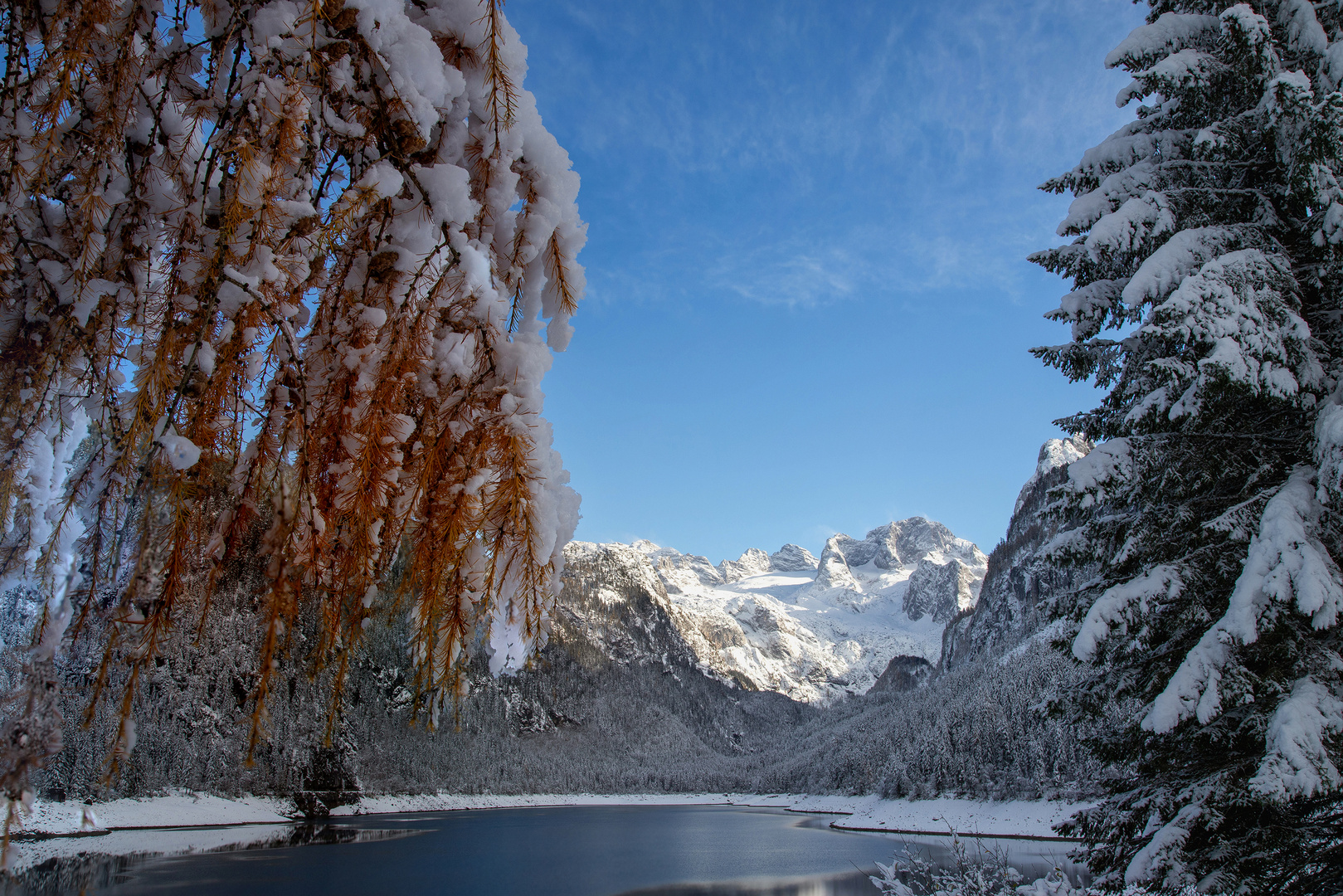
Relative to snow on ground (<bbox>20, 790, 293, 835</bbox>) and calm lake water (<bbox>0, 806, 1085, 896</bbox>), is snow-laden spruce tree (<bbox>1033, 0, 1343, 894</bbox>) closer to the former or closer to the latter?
calm lake water (<bbox>0, 806, 1085, 896</bbox>)

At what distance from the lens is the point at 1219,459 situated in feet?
21.0

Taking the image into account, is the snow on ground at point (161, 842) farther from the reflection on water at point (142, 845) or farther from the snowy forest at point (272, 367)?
the snowy forest at point (272, 367)

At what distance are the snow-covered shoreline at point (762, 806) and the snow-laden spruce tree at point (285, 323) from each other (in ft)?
74.7

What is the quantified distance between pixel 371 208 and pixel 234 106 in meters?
0.32

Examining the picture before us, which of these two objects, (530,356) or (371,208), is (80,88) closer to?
(371,208)

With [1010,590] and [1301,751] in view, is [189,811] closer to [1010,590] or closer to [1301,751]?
[1301,751]

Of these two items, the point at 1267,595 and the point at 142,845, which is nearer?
the point at 1267,595

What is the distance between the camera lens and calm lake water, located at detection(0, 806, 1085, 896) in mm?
31469

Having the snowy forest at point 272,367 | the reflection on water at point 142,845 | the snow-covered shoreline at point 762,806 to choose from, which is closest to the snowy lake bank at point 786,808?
the snow-covered shoreline at point 762,806

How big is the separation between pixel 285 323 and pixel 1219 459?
7.71 meters

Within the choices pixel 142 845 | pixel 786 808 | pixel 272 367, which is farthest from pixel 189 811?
pixel 272 367

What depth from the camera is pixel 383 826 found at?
70188mm

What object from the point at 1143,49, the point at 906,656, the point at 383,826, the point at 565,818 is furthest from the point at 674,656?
the point at 1143,49

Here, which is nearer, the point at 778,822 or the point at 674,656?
the point at 778,822
